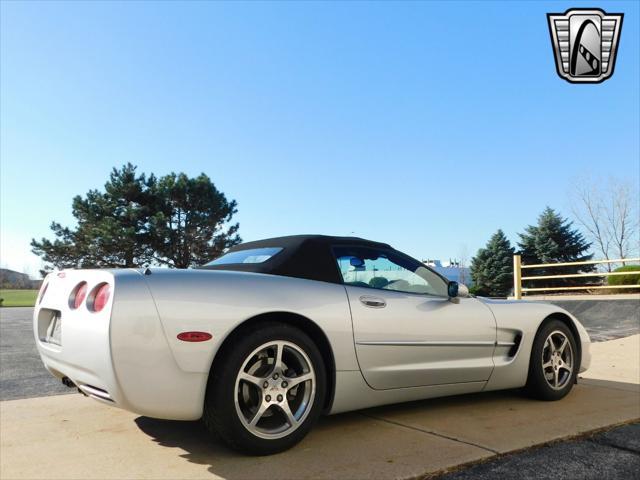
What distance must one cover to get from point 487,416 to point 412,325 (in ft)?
3.05

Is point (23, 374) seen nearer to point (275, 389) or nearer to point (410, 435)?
point (275, 389)

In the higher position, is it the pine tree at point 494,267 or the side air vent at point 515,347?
the pine tree at point 494,267

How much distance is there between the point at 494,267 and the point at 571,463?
3280cm

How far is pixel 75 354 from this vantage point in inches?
106

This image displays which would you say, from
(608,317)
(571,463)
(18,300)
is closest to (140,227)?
(18,300)

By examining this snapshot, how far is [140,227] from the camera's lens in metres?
35.1

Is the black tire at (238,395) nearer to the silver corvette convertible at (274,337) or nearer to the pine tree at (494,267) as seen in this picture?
the silver corvette convertible at (274,337)

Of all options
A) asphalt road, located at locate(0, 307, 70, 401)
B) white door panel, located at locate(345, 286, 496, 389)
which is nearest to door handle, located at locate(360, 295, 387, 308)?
white door panel, located at locate(345, 286, 496, 389)

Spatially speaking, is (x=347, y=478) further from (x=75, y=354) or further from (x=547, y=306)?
(x=547, y=306)

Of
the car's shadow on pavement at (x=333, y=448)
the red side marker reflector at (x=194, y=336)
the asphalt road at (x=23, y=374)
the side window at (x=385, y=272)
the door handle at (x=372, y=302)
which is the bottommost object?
the asphalt road at (x=23, y=374)

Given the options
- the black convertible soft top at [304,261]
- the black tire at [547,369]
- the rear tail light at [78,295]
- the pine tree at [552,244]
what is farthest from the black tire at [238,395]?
the pine tree at [552,244]

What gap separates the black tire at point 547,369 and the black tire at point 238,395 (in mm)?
2192

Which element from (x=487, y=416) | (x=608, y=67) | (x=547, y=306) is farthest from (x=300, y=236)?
(x=608, y=67)

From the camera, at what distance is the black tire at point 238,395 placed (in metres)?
2.61
